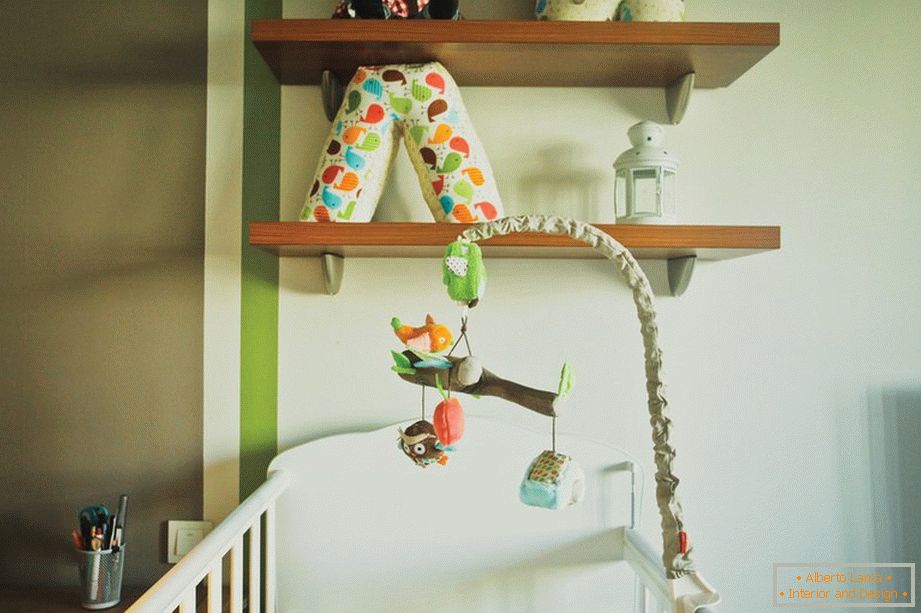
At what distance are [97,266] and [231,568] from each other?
72cm

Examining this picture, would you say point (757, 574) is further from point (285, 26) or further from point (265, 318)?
point (285, 26)

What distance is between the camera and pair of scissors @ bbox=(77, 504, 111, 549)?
52.6 inches

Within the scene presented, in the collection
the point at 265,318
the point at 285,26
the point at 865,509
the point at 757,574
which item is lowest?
the point at 757,574

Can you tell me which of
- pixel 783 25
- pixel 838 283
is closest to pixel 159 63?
pixel 783 25

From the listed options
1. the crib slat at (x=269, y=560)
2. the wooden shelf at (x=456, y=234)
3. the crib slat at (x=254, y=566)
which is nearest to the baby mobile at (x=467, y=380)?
→ the wooden shelf at (x=456, y=234)

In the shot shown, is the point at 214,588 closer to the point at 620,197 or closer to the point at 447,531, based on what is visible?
the point at 447,531

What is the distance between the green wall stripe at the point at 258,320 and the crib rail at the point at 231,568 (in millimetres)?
113

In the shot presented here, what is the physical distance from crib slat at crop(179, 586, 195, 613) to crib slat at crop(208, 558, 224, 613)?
0.05 m

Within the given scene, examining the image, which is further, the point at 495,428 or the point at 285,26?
the point at 495,428

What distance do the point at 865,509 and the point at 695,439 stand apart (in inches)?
14.7

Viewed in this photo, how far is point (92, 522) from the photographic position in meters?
1.35

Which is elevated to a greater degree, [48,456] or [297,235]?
[297,235]

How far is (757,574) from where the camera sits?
146 centimetres

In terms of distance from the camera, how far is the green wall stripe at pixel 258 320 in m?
1.46
